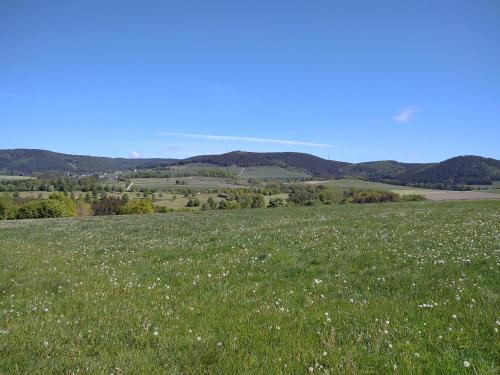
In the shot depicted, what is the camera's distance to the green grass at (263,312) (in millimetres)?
5504

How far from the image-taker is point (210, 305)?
26.8 feet

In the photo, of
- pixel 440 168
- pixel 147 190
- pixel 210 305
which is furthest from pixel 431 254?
pixel 440 168

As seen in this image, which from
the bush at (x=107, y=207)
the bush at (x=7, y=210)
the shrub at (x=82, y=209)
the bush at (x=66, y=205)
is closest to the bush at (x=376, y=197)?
the bush at (x=107, y=207)

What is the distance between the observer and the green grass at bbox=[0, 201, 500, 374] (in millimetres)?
5504

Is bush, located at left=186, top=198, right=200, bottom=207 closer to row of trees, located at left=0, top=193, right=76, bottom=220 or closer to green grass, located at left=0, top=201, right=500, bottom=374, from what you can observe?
row of trees, located at left=0, top=193, right=76, bottom=220

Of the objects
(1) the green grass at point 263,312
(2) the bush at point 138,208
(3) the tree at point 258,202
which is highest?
(1) the green grass at point 263,312

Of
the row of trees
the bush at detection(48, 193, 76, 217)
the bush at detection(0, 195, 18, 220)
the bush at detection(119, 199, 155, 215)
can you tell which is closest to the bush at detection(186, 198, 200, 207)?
the bush at detection(119, 199, 155, 215)

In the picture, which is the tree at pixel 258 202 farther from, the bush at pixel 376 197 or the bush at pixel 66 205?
the bush at pixel 66 205

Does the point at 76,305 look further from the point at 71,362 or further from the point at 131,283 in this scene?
the point at 71,362

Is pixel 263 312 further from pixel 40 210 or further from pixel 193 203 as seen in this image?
pixel 193 203

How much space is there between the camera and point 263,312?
7480 mm

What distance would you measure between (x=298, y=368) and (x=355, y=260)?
23.1 ft

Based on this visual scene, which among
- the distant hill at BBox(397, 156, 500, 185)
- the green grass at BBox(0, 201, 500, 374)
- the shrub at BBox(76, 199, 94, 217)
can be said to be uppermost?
the distant hill at BBox(397, 156, 500, 185)

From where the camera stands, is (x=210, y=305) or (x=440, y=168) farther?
(x=440, y=168)
